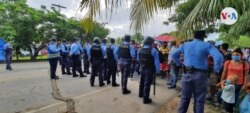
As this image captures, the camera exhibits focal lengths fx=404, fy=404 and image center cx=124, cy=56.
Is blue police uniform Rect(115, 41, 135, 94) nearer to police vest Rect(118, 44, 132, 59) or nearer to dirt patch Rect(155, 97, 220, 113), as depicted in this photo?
police vest Rect(118, 44, 132, 59)

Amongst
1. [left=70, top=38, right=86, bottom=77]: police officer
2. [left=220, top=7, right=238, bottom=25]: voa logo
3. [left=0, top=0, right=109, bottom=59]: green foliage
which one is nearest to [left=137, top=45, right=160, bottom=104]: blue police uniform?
[left=220, top=7, right=238, bottom=25]: voa logo

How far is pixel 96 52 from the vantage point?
48.2 ft

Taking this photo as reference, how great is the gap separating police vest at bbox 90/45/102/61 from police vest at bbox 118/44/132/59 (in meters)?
1.62

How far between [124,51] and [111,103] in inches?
108

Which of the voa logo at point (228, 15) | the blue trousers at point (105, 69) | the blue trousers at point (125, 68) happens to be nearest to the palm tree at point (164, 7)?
the voa logo at point (228, 15)

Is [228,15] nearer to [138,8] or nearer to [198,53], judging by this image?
[198,53]

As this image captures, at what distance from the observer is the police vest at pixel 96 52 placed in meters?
14.6

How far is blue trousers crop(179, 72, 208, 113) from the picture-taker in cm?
756

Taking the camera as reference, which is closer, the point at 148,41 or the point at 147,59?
the point at 148,41

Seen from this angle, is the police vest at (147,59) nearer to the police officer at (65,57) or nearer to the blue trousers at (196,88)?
the blue trousers at (196,88)

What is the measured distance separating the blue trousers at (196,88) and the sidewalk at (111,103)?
2.14 m

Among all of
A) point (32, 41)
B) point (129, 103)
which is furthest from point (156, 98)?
point (32, 41)

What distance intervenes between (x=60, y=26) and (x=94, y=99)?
34.3 metres

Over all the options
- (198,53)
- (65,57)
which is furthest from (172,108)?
(65,57)
